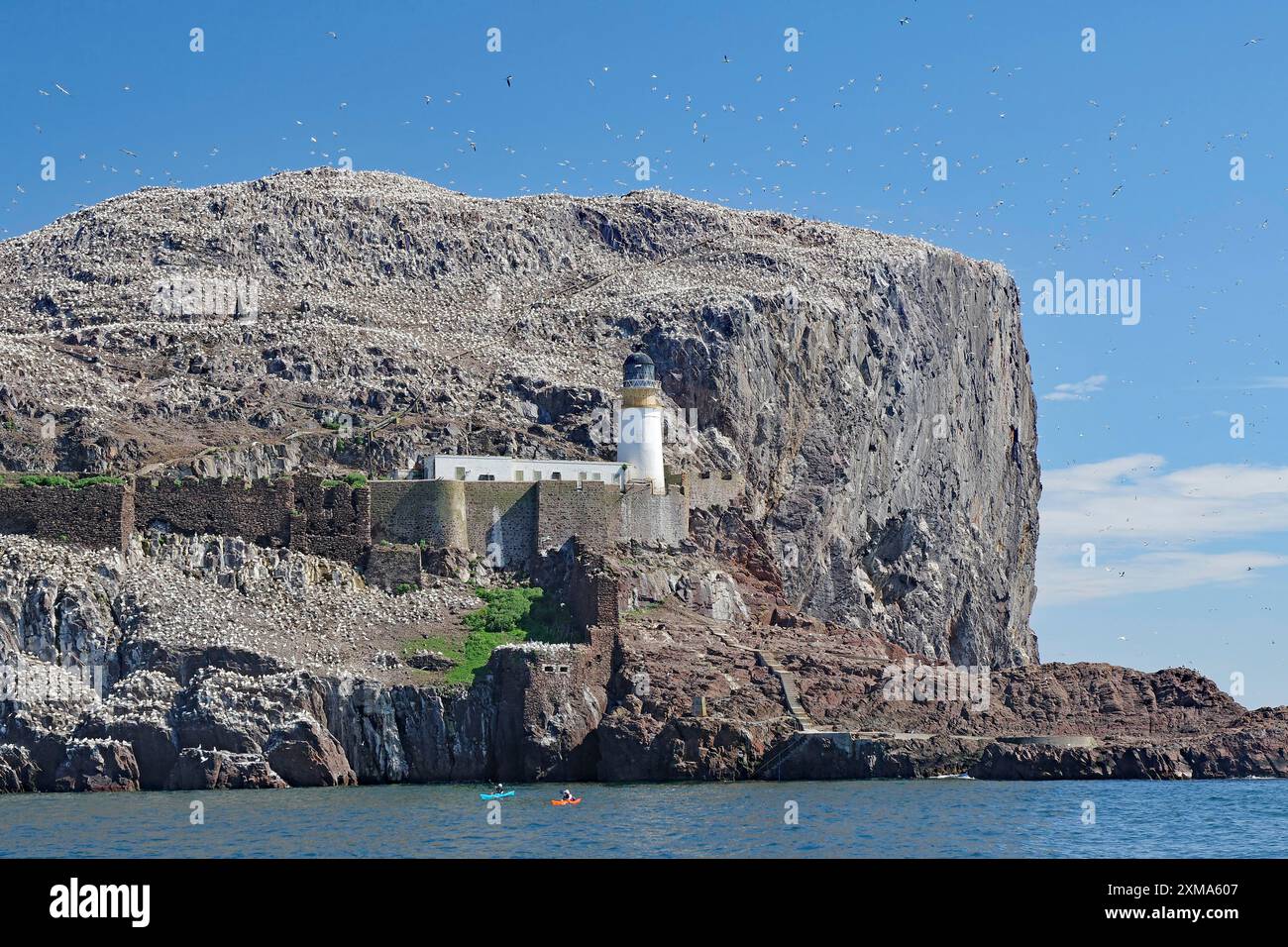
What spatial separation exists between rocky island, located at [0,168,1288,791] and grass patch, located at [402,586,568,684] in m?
0.19

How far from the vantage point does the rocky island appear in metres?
64.6

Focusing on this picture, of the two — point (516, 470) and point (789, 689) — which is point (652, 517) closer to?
point (516, 470)

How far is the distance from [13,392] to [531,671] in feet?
107

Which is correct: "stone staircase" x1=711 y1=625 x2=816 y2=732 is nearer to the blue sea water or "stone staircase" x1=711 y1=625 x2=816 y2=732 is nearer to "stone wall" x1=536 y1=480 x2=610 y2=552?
the blue sea water

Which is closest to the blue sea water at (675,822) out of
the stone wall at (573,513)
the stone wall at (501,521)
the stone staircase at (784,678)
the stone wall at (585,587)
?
the stone staircase at (784,678)

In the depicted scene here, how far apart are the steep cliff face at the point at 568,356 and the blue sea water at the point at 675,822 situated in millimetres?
25832

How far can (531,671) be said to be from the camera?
64.4 meters

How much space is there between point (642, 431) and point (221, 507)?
18.9m

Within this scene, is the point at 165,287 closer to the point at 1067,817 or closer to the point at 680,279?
the point at 680,279

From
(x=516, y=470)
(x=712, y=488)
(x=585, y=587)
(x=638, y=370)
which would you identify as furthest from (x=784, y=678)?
(x=638, y=370)

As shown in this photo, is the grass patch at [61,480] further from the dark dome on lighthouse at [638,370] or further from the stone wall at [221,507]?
the dark dome on lighthouse at [638,370]

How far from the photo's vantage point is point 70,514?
229 ft

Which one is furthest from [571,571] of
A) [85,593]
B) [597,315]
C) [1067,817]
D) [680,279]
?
[680,279]
